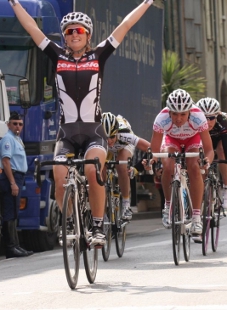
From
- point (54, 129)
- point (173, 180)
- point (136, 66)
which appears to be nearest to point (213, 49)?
point (136, 66)

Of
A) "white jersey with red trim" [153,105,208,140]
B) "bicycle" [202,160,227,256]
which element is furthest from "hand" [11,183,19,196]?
"white jersey with red trim" [153,105,208,140]

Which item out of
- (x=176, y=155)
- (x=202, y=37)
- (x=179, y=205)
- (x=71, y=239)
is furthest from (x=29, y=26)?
(x=202, y=37)

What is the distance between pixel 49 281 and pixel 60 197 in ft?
3.86

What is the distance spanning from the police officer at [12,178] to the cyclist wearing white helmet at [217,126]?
8.10 ft

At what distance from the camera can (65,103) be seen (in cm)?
997

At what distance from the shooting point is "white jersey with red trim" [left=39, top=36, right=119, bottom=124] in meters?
9.94

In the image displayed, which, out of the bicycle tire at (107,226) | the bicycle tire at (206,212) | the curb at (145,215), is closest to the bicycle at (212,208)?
the bicycle tire at (206,212)

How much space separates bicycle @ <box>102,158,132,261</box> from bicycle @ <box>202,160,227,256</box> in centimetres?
92

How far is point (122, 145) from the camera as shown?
46.3 feet

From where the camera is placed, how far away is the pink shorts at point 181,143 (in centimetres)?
1245

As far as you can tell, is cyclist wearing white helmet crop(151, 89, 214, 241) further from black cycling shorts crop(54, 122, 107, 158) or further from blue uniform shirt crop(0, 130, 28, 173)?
blue uniform shirt crop(0, 130, 28, 173)

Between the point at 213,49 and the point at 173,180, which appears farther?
the point at 213,49

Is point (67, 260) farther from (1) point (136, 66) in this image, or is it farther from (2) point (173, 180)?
(1) point (136, 66)

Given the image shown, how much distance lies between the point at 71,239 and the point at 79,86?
4.38 ft
